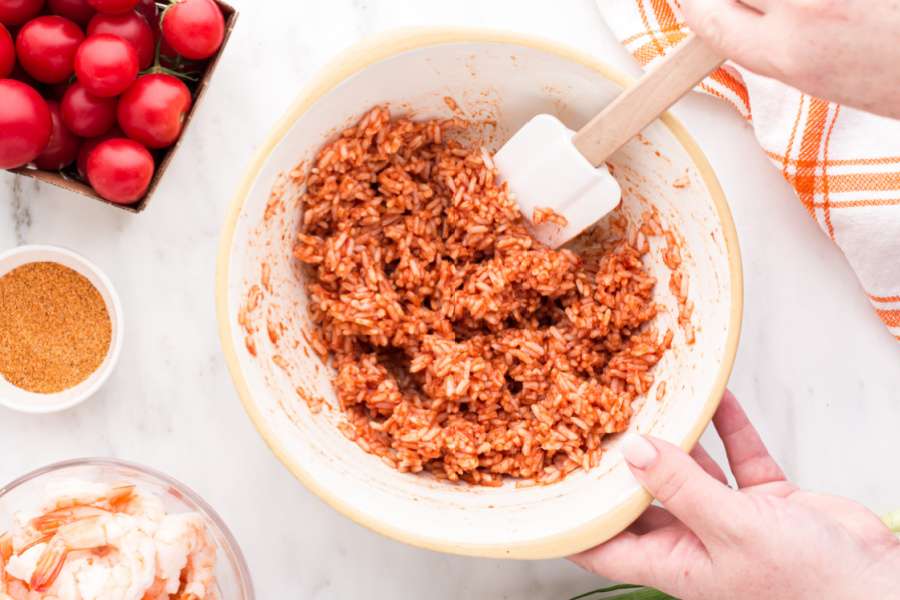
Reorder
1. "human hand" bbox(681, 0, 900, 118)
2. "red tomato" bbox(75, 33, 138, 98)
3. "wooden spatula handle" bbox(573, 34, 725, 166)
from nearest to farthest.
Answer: "human hand" bbox(681, 0, 900, 118) < "wooden spatula handle" bbox(573, 34, 725, 166) < "red tomato" bbox(75, 33, 138, 98)

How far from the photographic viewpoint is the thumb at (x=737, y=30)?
116cm

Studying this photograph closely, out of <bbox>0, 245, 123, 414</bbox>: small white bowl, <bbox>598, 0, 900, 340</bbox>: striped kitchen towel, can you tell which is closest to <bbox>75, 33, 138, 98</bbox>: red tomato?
<bbox>0, 245, 123, 414</bbox>: small white bowl

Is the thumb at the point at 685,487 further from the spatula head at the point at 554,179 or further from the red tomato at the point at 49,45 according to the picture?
the red tomato at the point at 49,45

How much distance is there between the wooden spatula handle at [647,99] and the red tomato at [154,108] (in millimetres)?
699

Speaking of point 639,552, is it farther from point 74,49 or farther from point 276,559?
point 74,49

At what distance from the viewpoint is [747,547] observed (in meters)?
1.38

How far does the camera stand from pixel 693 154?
4.75 feet

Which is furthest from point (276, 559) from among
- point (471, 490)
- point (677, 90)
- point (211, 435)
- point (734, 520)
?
point (677, 90)

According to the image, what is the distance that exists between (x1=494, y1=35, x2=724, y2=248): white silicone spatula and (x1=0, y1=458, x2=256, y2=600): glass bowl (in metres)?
0.77

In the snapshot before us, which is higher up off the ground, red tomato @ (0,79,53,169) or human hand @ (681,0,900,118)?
human hand @ (681,0,900,118)

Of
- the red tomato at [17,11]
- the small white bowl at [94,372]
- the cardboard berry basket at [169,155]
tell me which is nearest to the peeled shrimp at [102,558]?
the small white bowl at [94,372]

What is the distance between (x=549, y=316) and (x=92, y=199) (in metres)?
0.89

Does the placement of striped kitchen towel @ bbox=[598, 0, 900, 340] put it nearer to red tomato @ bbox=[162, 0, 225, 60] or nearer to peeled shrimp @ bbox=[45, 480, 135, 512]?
red tomato @ bbox=[162, 0, 225, 60]

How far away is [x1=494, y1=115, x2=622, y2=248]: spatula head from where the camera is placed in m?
1.50
